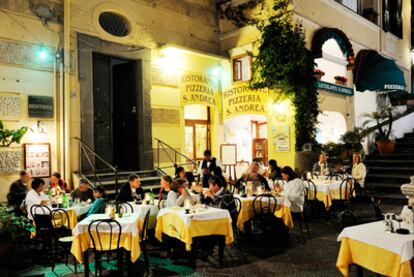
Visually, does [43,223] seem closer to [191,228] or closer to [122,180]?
[191,228]

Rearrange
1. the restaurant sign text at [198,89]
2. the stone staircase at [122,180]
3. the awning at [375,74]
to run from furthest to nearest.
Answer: the awning at [375,74]
the restaurant sign text at [198,89]
the stone staircase at [122,180]

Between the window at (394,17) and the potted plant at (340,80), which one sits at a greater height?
the window at (394,17)

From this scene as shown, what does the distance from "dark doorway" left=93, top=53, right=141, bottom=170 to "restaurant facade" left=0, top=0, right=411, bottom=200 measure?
30 mm

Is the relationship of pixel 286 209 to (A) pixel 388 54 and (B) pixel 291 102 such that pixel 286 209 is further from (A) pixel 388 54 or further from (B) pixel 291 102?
(A) pixel 388 54

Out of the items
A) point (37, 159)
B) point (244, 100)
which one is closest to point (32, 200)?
point (37, 159)

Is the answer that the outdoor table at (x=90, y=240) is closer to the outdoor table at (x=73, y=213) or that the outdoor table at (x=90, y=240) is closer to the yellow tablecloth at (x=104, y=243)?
the yellow tablecloth at (x=104, y=243)

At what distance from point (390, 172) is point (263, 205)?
6.82m

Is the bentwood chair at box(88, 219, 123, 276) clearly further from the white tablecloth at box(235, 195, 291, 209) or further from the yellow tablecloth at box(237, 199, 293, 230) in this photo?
the white tablecloth at box(235, 195, 291, 209)

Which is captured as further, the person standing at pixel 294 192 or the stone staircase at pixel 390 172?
the stone staircase at pixel 390 172

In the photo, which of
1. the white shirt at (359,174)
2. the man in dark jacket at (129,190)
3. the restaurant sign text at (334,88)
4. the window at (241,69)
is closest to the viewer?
the man in dark jacket at (129,190)

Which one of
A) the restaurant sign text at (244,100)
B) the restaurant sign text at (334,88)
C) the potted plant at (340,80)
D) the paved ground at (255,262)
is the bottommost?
the paved ground at (255,262)

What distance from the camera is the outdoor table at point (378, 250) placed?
3537 mm

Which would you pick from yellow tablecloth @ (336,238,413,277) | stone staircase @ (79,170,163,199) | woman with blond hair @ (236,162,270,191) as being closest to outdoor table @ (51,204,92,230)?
stone staircase @ (79,170,163,199)

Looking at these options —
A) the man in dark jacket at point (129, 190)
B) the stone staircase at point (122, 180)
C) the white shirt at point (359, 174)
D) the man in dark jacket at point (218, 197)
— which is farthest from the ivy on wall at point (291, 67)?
the man in dark jacket at point (129, 190)
